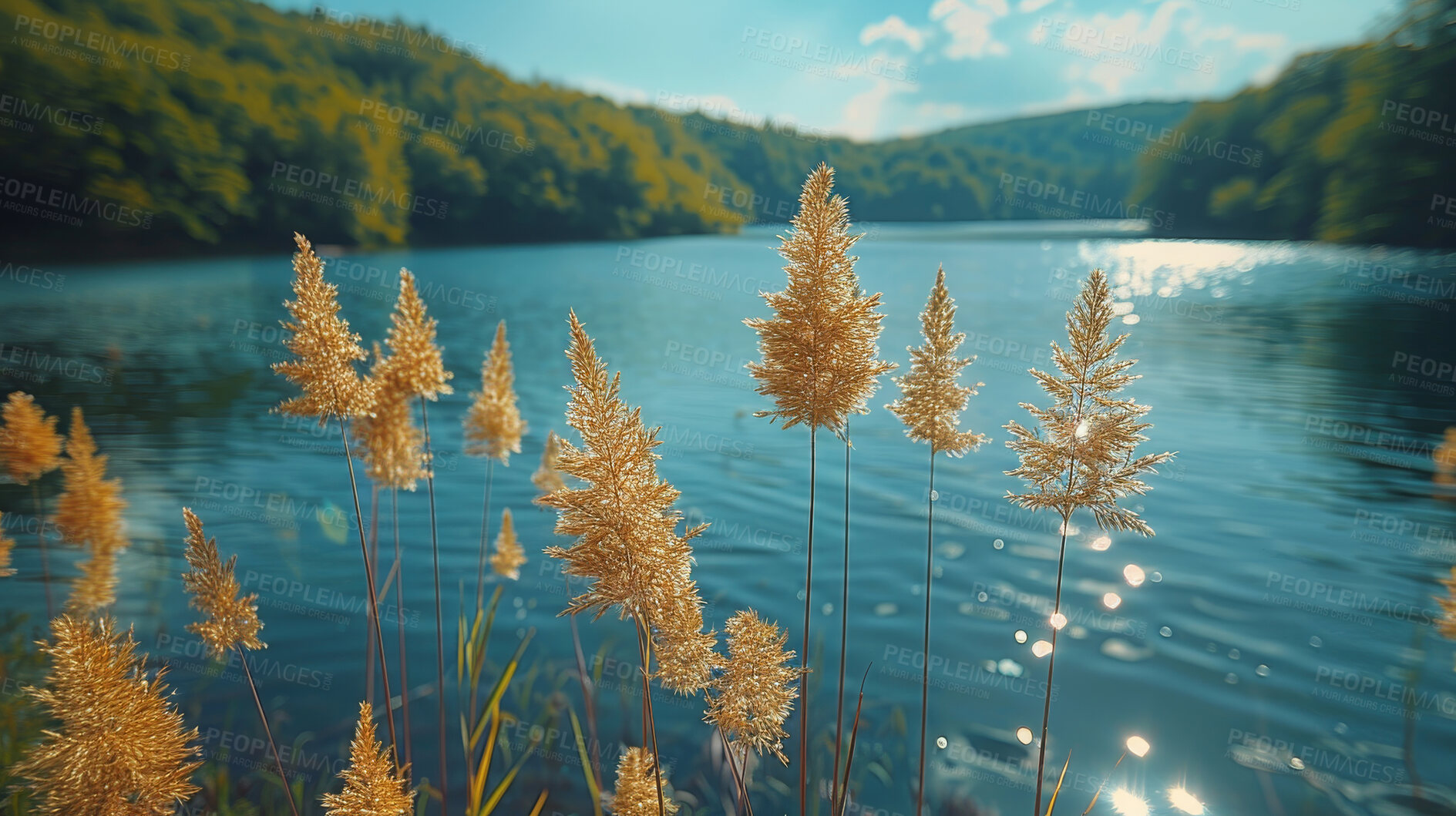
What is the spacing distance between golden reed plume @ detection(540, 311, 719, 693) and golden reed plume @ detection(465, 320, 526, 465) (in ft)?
6.40

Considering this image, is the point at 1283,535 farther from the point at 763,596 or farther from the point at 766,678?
the point at 766,678

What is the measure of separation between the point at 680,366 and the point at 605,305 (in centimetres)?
1090

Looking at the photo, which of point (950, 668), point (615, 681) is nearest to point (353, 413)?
point (615, 681)

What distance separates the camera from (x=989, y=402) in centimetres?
1302

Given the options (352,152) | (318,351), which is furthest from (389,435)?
(352,152)
